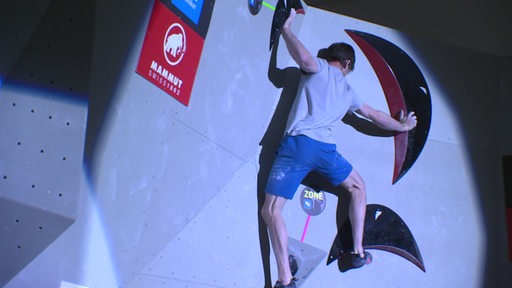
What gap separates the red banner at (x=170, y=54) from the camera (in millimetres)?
2572

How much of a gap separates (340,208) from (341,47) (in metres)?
0.98

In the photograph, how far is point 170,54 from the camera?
272cm

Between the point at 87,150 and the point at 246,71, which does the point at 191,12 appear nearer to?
the point at 246,71

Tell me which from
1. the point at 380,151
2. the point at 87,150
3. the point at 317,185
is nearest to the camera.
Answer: the point at 87,150

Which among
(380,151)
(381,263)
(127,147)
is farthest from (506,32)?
(127,147)

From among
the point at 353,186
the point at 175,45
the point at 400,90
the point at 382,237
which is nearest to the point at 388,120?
the point at 400,90

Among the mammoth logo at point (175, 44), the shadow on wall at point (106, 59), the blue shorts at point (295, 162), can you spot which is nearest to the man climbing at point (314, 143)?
the blue shorts at point (295, 162)

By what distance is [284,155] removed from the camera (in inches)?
129

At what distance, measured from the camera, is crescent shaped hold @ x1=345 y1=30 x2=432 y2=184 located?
3.84m

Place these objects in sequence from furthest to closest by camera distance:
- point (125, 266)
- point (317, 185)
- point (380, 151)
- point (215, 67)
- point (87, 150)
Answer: point (380, 151)
point (317, 185)
point (215, 67)
point (125, 266)
point (87, 150)

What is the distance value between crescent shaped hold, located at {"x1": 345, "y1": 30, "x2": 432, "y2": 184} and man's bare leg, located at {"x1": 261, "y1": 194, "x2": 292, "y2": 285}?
0.98 meters

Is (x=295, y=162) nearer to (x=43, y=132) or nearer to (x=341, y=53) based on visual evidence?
(x=341, y=53)

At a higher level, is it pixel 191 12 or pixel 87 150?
pixel 191 12

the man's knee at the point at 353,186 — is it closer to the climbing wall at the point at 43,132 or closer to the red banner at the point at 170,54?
the red banner at the point at 170,54
